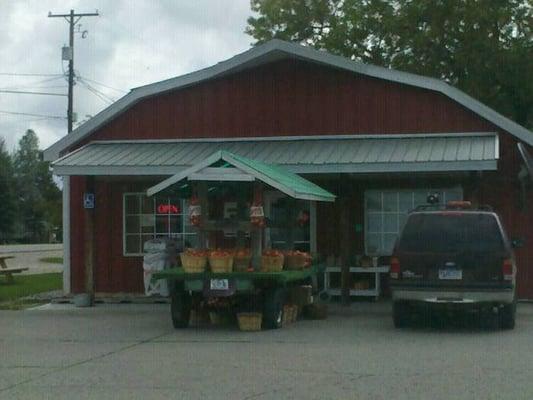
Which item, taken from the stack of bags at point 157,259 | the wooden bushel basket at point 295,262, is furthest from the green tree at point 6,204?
the wooden bushel basket at point 295,262

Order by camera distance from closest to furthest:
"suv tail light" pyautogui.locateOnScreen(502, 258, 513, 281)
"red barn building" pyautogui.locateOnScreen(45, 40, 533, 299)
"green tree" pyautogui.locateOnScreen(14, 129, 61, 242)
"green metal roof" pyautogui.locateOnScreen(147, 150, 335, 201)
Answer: "suv tail light" pyautogui.locateOnScreen(502, 258, 513, 281) → "green metal roof" pyautogui.locateOnScreen(147, 150, 335, 201) → "red barn building" pyautogui.locateOnScreen(45, 40, 533, 299) → "green tree" pyautogui.locateOnScreen(14, 129, 61, 242)

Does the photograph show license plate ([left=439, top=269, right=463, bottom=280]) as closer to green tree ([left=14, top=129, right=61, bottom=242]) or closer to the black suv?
the black suv

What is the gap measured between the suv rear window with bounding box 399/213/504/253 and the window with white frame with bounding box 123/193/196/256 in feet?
25.3

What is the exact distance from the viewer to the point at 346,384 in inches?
409

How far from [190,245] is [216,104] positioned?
3113 millimetres

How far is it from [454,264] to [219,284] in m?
3.53

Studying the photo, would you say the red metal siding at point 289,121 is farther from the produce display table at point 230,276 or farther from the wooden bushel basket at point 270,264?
the produce display table at point 230,276

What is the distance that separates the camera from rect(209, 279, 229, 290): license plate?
1504cm

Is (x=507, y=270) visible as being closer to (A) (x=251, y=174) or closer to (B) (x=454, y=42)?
(A) (x=251, y=174)

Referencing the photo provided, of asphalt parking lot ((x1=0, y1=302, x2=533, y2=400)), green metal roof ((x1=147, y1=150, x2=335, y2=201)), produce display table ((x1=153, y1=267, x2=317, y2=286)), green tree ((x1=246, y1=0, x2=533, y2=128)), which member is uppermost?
green tree ((x1=246, y1=0, x2=533, y2=128))

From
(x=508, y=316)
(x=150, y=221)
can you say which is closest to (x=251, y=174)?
(x=508, y=316)

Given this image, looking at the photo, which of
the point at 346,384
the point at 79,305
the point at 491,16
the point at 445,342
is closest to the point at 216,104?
the point at 79,305

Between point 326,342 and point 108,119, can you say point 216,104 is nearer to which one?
point 108,119

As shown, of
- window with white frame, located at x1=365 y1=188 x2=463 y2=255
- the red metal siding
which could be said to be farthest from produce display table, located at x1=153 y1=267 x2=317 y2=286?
the red metal siding
